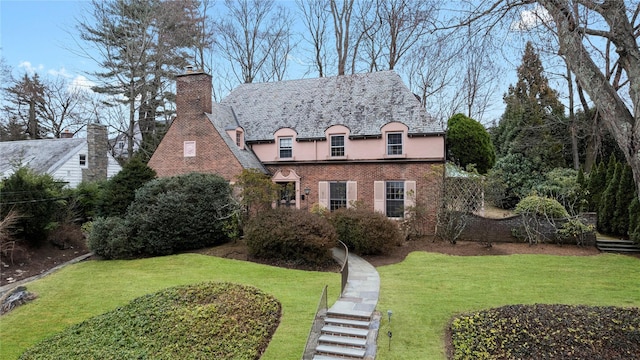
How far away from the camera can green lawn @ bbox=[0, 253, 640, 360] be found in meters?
7.69

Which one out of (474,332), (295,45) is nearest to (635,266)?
(474,332)

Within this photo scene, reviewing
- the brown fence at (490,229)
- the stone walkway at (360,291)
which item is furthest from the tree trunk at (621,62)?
the brown fence at (490,229)

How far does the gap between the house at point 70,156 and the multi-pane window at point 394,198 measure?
663 inches

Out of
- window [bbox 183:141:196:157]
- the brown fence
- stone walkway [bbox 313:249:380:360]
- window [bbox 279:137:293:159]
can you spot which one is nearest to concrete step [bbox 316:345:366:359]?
stone walkway [bbox 313:249:380:360]

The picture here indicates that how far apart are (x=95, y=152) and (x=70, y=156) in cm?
123

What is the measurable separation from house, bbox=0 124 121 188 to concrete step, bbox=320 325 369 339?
1833cm

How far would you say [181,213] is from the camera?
1448 centimetres

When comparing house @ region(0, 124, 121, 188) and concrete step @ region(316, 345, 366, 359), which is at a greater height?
house @ region(0, 124, 121, 188)

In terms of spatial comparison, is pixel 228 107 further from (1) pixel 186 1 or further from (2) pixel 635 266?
(2) pixel 635 266

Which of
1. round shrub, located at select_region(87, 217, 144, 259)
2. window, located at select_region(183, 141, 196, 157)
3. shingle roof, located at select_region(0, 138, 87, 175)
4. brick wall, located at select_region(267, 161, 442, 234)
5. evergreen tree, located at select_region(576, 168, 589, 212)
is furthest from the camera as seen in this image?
shingle roof, located at select_region(0, 138, 87, 175)

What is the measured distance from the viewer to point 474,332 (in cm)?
737

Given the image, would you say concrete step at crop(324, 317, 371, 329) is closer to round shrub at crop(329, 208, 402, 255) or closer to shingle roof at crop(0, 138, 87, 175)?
round shrub at crop(329, 208, 402, 255)

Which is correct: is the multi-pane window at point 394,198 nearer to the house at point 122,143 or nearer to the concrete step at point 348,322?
the concrete step at point 348,322

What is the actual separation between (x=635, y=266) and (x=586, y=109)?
15.0 m
